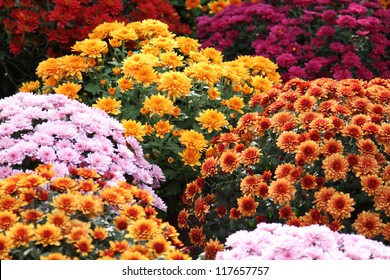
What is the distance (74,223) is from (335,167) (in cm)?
125

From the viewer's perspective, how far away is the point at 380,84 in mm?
4223

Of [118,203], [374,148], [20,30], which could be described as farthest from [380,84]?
[20,30]

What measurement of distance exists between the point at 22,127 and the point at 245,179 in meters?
1.12

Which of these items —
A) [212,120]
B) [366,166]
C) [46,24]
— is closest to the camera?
[366,166]

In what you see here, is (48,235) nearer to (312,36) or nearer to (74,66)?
(74,66)

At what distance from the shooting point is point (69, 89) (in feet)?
14.6

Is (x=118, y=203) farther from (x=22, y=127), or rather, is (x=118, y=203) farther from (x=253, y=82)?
(x=253, y=82)

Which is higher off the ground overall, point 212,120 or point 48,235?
point 48,235

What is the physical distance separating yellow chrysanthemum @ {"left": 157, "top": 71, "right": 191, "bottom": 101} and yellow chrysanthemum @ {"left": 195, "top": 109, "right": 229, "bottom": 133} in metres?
0.17

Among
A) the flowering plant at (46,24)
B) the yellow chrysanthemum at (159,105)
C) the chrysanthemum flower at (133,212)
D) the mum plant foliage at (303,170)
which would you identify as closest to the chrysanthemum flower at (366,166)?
the mum plant foliage at (303,170)

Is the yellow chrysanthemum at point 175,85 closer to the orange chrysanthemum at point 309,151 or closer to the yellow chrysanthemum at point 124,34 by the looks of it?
the yellow chrysanthemum at point 124,34

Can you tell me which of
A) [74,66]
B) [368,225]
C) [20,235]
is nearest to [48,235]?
[20,235]

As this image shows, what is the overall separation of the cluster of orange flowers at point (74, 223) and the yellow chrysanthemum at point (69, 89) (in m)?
1.26

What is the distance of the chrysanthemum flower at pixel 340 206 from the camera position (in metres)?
3.36
